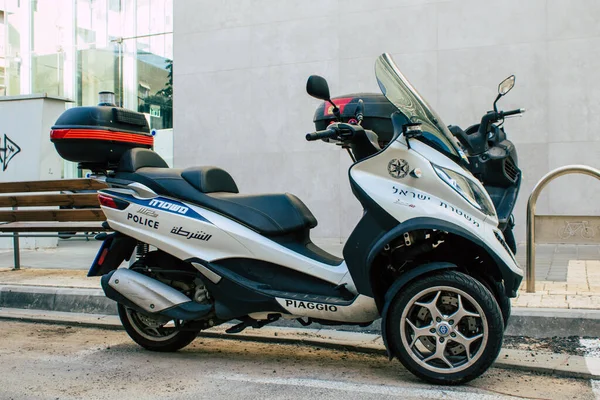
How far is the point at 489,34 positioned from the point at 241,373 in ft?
26.1

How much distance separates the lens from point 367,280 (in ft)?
13.3

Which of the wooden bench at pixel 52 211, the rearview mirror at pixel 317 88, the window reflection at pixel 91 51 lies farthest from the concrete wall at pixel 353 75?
the rearview mirror at pixel 317 88

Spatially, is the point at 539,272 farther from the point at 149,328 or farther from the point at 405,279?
the point at 149,328

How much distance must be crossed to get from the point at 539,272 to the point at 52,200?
543 cm

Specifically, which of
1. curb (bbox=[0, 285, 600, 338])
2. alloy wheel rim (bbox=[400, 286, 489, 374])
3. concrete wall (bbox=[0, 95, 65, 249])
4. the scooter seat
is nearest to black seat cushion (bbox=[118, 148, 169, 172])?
the scooter seat

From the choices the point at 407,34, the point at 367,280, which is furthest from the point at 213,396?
the point at 407,34

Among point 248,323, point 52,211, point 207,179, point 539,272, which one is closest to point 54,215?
point 52,211

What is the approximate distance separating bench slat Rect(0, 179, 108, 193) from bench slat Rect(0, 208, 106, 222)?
10.4 inches

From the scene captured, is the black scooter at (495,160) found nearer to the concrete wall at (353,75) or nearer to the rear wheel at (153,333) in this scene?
the rear wheel at (153,333)

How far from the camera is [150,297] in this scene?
459cm

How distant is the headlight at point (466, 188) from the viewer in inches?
156

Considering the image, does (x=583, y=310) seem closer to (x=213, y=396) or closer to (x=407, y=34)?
(x=213, y=396)

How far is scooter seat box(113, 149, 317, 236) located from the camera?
445cm

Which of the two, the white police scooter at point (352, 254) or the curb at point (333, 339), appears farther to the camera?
the curb at point (333, 339)
